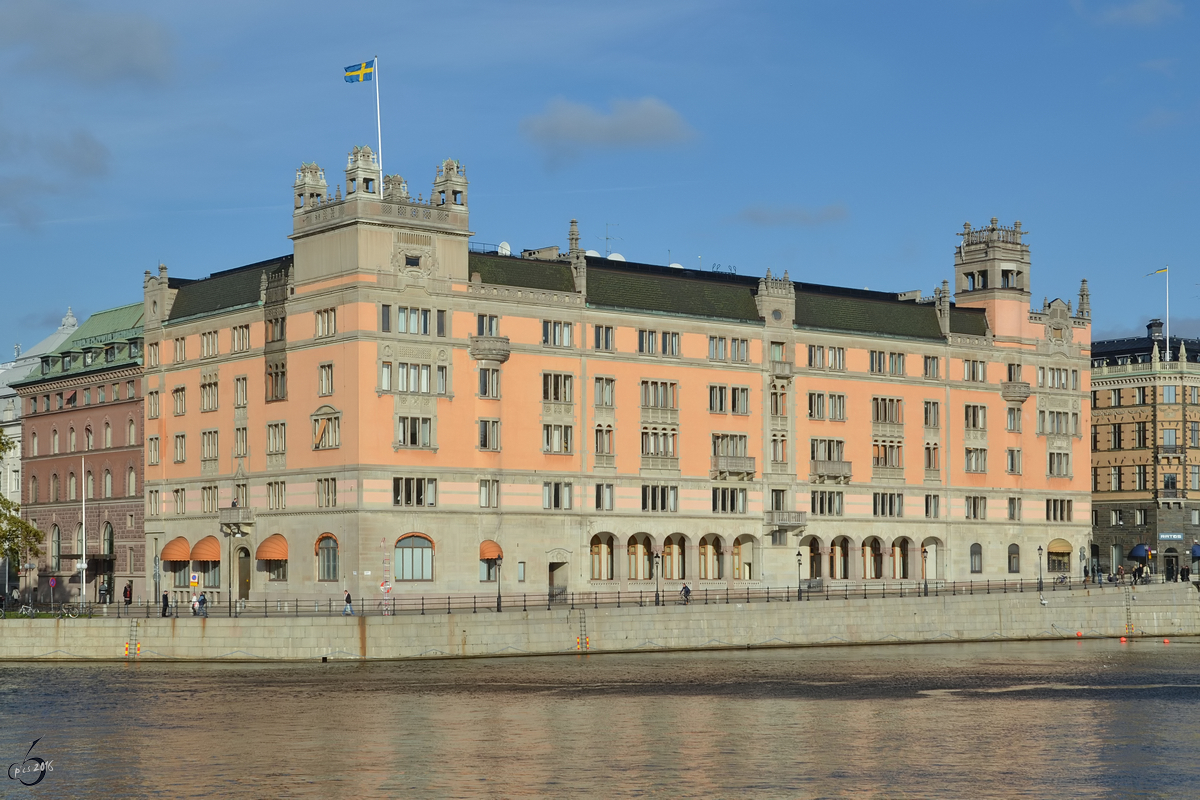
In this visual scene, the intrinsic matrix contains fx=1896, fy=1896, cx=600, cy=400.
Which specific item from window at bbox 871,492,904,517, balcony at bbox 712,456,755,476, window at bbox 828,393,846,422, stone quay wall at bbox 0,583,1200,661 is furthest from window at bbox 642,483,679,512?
window at bbox 871,492,904,517

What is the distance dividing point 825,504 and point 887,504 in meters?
6.24

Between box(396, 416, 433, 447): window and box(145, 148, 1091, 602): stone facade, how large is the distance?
5.9 inches

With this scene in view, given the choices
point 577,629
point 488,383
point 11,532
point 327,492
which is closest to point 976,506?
point 488,383

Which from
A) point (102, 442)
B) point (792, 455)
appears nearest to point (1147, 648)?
point (792, 455)

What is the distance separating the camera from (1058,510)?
531 ft

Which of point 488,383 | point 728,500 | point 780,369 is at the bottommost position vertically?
point 728,500

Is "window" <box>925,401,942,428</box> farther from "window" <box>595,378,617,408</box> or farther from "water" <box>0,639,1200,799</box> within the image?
"water" <box>0,639,1200,799</box>

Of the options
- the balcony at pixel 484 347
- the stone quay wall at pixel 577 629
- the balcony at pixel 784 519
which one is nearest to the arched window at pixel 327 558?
the balcony at pixel 484 347

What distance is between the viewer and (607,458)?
136m

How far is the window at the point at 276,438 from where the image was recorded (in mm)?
130750

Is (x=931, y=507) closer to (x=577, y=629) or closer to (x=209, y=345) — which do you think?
(x=577, y=629)

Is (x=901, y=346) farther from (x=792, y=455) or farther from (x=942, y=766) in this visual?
(x=942, y=766)

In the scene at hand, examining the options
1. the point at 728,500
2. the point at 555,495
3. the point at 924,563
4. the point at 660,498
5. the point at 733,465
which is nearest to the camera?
the point at 555,495
